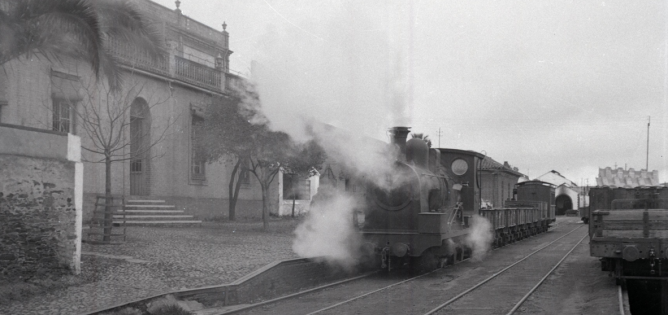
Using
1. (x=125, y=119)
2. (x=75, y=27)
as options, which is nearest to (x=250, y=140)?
(x=125, y=119)

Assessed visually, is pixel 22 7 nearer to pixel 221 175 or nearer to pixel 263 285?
pixel 263 285

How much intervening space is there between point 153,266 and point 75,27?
4665mm

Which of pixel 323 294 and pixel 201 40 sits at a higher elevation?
pixel 201 40

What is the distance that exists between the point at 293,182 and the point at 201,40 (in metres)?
10.5

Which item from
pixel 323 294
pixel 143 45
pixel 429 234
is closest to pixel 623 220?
pixel 429 234

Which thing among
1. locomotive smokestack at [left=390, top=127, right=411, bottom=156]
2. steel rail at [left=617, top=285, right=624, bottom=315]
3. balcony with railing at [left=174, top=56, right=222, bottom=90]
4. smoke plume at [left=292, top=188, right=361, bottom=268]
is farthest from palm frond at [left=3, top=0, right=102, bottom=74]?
balcony with railing at [left=174, top=56, right=222, bottom=90]

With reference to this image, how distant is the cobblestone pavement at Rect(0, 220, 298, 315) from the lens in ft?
29.7

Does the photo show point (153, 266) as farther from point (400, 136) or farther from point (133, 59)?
point (133, 59)

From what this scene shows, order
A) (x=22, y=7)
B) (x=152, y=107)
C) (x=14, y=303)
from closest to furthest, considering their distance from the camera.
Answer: (x=14, y=303)
(x=22, y=7)
(x=152, y=107)

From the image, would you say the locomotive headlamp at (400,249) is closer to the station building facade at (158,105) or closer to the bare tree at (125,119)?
the station building facade at (158,105)

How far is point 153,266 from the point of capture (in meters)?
11.6

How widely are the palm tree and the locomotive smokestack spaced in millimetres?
5130

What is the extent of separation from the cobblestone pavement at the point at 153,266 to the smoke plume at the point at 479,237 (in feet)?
16.1

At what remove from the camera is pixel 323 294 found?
10.7 meters
